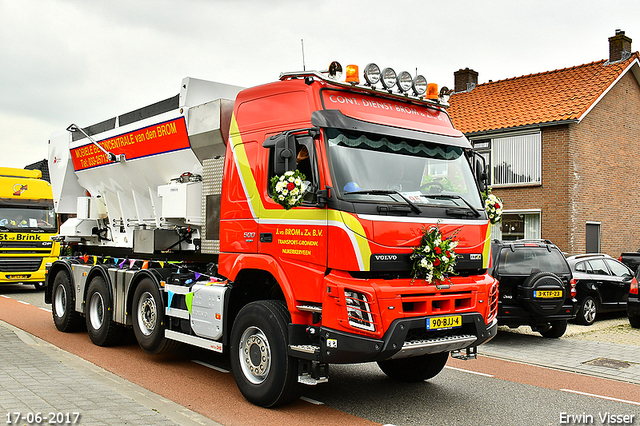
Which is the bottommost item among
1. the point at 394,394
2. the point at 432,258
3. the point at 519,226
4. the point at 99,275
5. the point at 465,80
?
the point at 394,394

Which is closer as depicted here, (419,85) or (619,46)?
(419,85)

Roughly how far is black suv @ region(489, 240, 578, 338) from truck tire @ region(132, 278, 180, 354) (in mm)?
5640

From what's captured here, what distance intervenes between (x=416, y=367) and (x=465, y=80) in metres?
22.1

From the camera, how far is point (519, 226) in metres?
21.0

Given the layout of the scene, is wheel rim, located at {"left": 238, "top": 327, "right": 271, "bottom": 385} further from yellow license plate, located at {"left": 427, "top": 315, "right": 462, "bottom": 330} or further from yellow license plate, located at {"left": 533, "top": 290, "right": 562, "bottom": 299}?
yellow license plate, located at {"left": 533, "top": 290, "right": 562, "bottom": 299}

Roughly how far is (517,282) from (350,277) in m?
5.78

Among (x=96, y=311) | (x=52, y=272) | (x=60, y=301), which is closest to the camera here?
(x=96, y=311)

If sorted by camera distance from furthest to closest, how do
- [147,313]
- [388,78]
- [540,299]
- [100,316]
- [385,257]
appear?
[540,299], [100,316], [147,313], [388,78], [385,257]

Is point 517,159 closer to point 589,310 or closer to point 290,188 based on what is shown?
point 589,310

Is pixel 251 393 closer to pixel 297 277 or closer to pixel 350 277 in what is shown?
pixel 297 277

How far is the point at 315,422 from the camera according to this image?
5.98 m

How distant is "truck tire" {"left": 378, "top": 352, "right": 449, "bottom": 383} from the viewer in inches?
297

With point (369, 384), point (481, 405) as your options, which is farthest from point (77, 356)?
point (481, 405)

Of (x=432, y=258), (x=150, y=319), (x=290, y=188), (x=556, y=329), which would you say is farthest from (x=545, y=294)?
(x=150, y=319)
